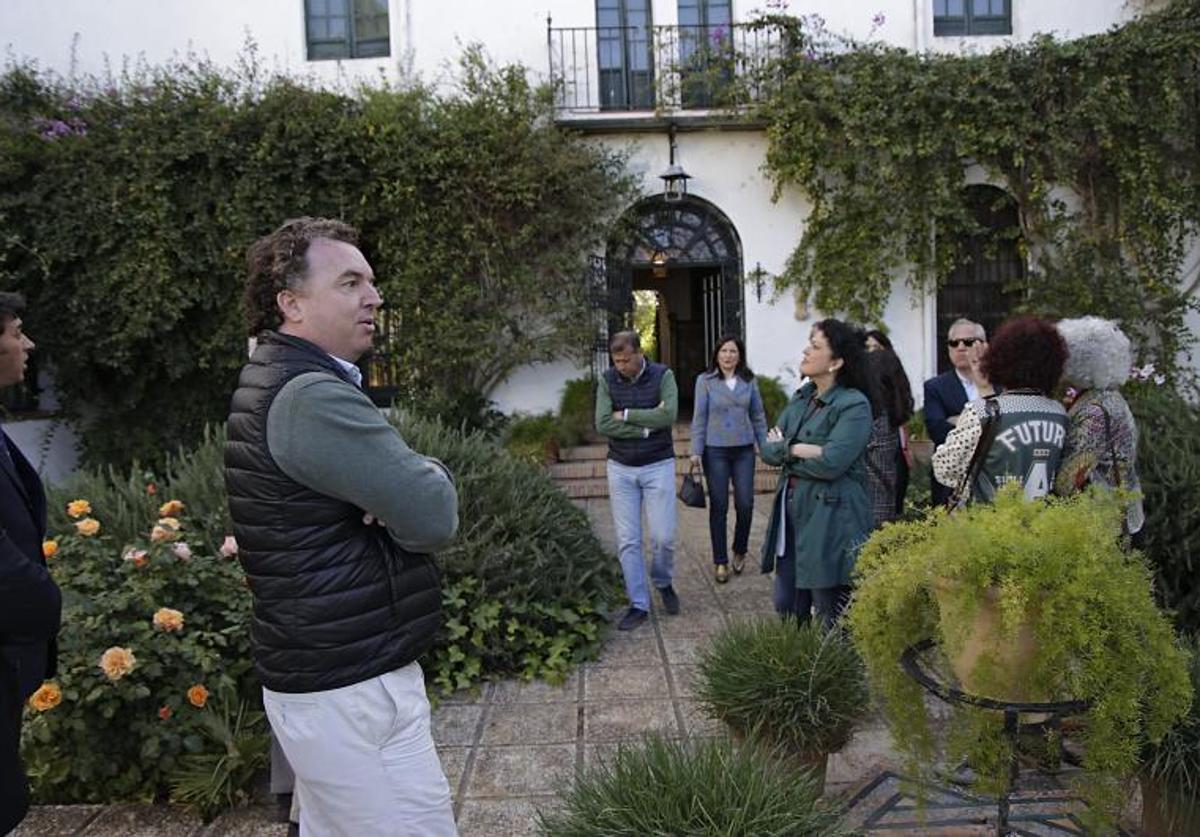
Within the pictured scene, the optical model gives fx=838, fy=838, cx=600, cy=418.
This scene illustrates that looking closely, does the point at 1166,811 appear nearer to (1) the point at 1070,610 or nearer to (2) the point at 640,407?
(1) the point at 1070,610

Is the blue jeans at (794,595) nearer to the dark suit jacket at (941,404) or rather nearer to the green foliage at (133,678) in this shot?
the dark suit jacket at (941,404)

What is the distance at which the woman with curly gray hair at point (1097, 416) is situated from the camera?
2.89m

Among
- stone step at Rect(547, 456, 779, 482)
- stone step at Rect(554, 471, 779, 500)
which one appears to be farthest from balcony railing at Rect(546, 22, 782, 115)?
stone step at Rect(554, 471, 779, 500)

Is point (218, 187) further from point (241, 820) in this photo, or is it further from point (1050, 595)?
point (1050, 595)

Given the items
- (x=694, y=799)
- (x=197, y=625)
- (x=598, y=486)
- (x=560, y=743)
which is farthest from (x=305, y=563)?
(x=598, y=486)

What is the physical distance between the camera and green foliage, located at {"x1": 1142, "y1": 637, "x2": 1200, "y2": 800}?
2454 millimetres

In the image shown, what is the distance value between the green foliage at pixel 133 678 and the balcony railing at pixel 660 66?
8.24 meters

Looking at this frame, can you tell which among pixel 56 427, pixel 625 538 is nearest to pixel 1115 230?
pixel 625 538

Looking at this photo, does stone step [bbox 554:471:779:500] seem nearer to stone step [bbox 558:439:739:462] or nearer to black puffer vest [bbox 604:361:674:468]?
stone step [bbox 558:439:739:462]

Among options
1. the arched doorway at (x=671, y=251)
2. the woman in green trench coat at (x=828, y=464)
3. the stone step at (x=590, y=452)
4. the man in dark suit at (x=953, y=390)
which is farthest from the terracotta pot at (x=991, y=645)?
the arched doorway at (x=671, y=251)

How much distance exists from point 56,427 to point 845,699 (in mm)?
10640

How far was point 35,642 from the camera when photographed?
2004 millimetres

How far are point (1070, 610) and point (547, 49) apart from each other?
10.1 m

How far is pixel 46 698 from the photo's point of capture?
2828mm
